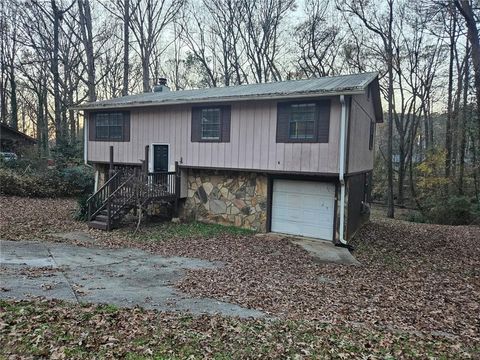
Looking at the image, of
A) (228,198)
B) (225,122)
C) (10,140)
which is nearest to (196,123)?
(225,122)

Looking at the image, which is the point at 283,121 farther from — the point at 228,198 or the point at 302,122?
the point at 228,198

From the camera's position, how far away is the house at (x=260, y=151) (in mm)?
9805

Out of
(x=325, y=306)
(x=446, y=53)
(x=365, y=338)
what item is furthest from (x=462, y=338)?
(x=446, y=53)

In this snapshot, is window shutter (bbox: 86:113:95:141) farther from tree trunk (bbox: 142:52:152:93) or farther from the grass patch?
tree trunk (bbox: 142:52:152:93)

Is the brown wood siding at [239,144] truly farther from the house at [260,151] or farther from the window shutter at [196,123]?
the window shutter at [196,123]

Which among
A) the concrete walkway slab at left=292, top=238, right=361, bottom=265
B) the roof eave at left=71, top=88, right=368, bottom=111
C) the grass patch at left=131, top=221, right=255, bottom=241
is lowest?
the concrete walkway slab at left=292, top=238, right=361, bottom=265

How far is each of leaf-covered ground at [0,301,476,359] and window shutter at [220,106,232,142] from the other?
7.32 meters

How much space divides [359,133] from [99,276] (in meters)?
8.60

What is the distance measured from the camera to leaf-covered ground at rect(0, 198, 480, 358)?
4.91 meters

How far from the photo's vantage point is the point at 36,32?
22141 mm

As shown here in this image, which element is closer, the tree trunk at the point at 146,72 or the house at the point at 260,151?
the house at the point at 260,151

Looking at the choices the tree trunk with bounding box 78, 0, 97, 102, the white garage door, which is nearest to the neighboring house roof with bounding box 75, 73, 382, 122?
the white garage door

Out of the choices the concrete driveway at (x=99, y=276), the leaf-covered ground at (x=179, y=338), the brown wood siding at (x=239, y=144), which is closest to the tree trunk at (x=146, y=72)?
the brown wood siding at (x=239, y=144)

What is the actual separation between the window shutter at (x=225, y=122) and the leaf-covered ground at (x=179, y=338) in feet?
24.0
